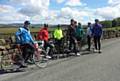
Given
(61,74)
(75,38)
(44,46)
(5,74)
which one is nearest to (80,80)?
(61,74)

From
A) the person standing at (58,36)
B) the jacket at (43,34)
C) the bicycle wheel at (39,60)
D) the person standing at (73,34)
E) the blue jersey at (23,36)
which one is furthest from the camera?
the person standing at (58,36)

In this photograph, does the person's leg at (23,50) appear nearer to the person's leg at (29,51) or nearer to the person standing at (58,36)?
the person's leg at (29,51)

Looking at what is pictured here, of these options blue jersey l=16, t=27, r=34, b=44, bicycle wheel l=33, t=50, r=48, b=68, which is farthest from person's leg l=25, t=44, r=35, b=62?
bicycle wheel l=33, t=50, r=48, b=68

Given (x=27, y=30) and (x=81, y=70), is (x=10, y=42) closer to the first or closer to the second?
(x=27, y=30)

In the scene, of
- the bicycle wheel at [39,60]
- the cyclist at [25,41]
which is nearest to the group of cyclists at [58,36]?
the cyclist at [25,41]

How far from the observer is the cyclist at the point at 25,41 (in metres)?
14.1

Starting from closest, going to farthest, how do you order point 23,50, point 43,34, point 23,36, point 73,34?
point 23,36 < point 23,50 < point 43,34 < point 73,34

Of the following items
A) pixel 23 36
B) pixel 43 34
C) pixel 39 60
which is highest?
pixel 23 36

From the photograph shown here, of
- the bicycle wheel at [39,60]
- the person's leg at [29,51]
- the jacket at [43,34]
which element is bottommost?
the bicycle wheel at [39,60]

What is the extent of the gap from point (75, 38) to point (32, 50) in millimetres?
6213

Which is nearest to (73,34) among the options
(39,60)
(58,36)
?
(58,36)

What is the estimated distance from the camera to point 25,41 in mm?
14234

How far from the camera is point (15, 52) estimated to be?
14.4 meters

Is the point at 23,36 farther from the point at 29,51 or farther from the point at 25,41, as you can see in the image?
the point at 29,51
